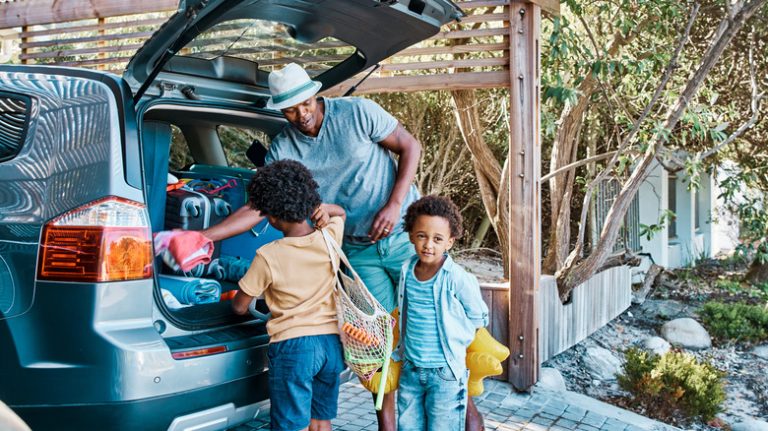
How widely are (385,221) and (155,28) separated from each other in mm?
4047

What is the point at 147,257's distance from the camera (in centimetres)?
269

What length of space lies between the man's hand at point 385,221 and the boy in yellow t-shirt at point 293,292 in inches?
14.7

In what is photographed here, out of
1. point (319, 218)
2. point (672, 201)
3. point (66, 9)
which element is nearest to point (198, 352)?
point (319, 218)

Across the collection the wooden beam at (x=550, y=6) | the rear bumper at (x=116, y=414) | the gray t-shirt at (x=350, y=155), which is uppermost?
the wooden beam at (x=550, y=6)

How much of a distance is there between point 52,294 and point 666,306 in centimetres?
802

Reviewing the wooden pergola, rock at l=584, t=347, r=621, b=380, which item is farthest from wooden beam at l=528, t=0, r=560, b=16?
rock at l=584, t=347, r=621, b=380

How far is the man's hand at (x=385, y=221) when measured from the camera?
3.31 m

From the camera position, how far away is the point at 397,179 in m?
3.43

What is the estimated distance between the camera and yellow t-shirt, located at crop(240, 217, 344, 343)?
2.87 meters

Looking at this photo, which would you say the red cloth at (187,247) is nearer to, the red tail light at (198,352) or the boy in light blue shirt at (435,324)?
the red tail light at (198,352)

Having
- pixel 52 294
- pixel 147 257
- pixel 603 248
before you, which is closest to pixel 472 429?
pixel 147 257

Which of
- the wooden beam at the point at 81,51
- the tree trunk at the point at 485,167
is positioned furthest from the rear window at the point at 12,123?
the tree trunk at the point at 485,167

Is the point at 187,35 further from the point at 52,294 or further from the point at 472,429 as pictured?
the point at 472,429

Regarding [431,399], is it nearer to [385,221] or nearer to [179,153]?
[385,221]
